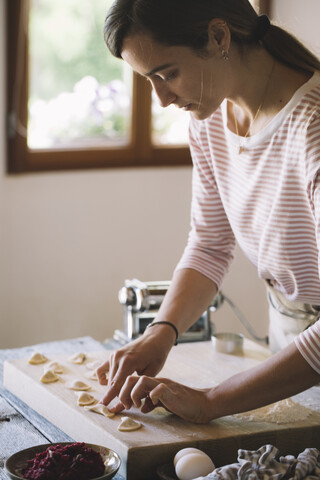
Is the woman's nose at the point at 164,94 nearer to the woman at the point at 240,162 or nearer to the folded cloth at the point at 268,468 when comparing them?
the woman at the point at 240,162

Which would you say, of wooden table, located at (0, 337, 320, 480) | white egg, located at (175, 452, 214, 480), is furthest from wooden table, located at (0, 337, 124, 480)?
white egg, located at (175, 452, 214, 480)

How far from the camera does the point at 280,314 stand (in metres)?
1.67

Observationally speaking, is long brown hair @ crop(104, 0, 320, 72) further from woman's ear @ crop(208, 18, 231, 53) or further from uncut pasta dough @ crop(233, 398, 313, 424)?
uncut pasta dough @ crop(233, 398, 313, 424)

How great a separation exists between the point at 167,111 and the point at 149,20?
8.26 ft

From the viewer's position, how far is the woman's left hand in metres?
1.30

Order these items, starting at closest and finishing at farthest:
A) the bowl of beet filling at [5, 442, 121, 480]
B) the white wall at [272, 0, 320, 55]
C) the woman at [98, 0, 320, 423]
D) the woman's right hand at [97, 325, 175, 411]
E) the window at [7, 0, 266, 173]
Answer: the bowl of beet filling at [5, 442, 121, 480] → the woman at [98, 0, 320, 423] → the woman's right hand at [97, 325, 175, 411] → the window at [7, 0, 266, 173] → the white wall at [272, 0, 320, 55]

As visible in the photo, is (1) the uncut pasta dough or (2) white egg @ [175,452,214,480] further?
(1) the uncut pasta dough

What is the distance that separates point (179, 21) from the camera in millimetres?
1260

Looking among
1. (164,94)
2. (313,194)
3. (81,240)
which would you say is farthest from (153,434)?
(81,240)

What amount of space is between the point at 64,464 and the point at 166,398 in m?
0.28

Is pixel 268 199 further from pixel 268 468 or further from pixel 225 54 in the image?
pixel 268 468

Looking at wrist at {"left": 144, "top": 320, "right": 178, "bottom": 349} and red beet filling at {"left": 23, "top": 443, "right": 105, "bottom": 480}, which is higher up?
wrist at {"left": 144, "top": 320, "right": 178, "bottom": 349}

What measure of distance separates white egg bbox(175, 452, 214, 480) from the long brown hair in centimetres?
69

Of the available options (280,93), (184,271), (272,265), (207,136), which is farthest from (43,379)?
(280,93)
